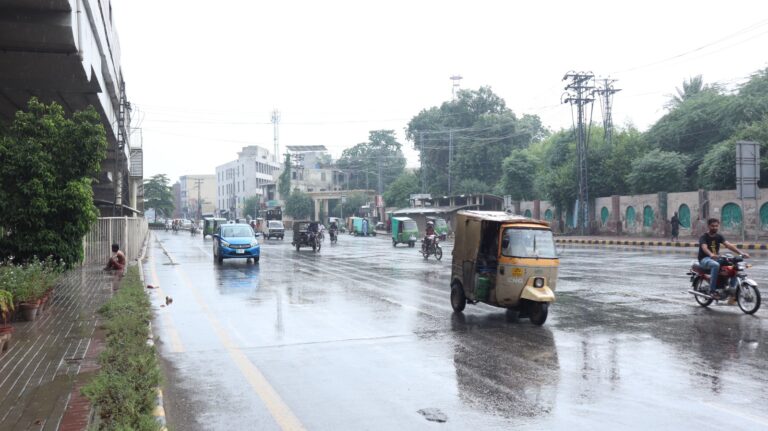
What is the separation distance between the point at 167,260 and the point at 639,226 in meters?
31.8

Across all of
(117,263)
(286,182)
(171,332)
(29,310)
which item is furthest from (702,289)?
(286,182)

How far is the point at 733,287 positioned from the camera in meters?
10.9

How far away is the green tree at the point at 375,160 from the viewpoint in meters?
103

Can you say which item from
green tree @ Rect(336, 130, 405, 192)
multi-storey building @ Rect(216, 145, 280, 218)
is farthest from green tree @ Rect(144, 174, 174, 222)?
green tree @ Rect(336, 130, 405, 192)

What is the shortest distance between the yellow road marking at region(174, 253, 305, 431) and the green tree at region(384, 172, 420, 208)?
70752 mm

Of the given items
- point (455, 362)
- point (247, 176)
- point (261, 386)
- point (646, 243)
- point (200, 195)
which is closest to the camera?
point (261, 386)

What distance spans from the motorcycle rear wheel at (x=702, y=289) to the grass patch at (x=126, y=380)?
9.45 m

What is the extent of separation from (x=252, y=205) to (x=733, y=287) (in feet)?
354

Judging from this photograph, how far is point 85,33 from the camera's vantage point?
39.2ft

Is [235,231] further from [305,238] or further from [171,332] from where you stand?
[171,332]

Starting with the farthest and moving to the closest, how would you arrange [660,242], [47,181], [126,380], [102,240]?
[660,242]
[102,240]
[47,181]
[126,380]

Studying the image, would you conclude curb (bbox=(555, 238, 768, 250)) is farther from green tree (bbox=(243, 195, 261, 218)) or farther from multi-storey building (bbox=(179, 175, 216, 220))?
multi-storey building (bbox=(179, 175, 216, 220))

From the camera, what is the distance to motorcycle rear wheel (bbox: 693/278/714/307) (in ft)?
37.2

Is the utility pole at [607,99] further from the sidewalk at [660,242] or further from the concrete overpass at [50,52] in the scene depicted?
the concrete overpass at [50,52]
